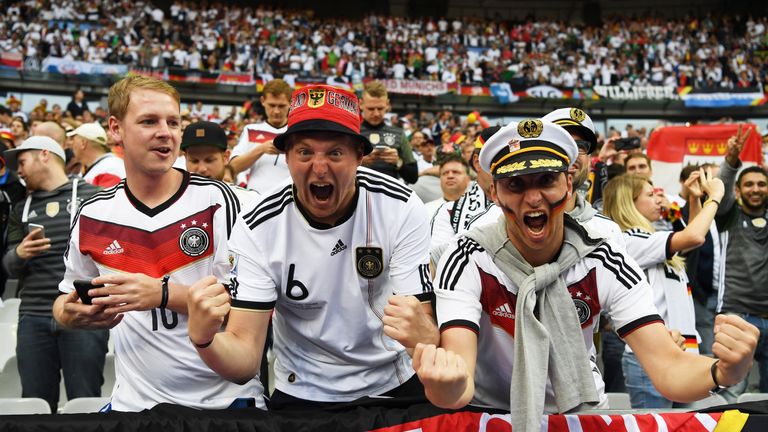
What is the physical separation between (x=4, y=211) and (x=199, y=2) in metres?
30.7

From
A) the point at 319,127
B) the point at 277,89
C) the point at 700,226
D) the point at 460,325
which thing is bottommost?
the point at 460,325

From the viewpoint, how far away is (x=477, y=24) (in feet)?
118

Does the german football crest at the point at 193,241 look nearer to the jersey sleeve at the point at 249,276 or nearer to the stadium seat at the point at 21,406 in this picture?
the jersey sleeve at the point at 249,276

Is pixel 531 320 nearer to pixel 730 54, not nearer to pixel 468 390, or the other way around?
pixel 468 390

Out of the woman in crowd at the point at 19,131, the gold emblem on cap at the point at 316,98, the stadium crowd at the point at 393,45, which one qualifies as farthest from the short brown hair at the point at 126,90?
the stadium crowd at the point at 393,45

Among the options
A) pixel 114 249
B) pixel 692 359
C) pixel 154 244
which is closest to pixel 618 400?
pixel 692 359

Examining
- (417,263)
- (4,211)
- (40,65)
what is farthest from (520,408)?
(40,65)

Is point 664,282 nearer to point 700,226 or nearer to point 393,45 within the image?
point 700,226

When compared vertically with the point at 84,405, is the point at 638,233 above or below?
above

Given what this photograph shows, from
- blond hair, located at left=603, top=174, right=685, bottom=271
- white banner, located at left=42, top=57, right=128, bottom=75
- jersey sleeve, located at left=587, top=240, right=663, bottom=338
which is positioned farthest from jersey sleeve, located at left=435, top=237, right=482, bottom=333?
white banner, located at left=42, top=57, right=128, bottom=75

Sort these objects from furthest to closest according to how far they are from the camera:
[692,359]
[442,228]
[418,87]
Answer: [418,87], [442,228], [692,359]

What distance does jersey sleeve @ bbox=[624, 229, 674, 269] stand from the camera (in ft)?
14.9

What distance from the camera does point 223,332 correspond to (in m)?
2.67

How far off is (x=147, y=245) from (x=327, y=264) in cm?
78
